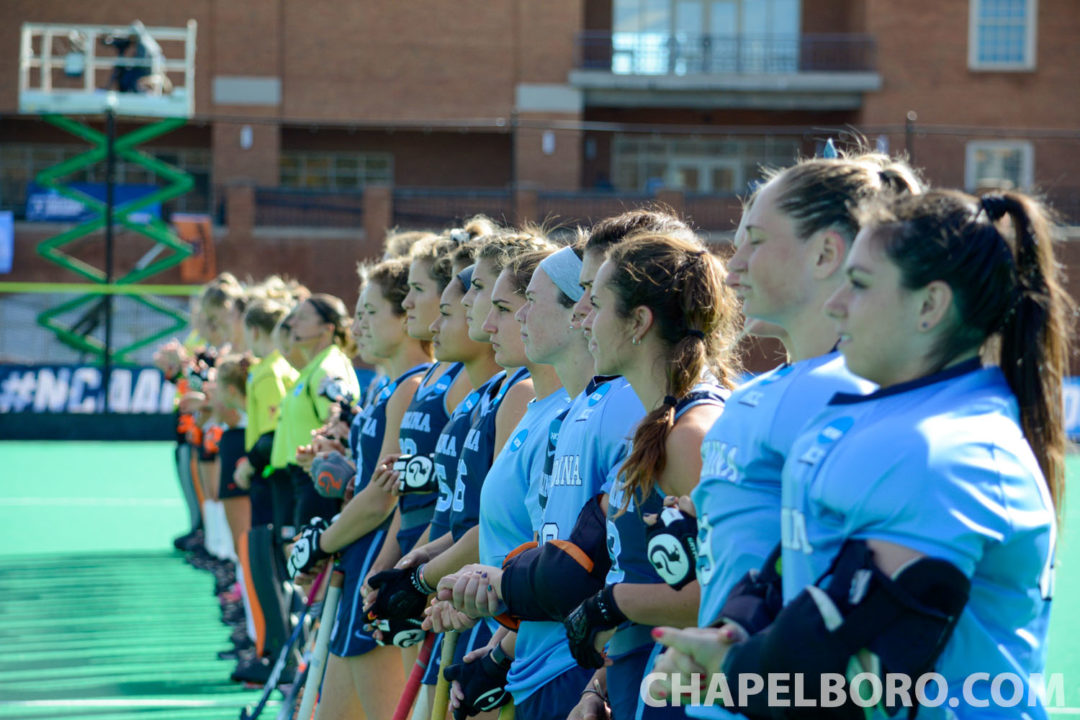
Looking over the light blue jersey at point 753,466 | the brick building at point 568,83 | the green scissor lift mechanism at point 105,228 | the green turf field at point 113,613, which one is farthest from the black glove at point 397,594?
the brick building at point 568,83

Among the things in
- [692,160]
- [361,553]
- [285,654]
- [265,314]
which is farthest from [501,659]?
[692,160]

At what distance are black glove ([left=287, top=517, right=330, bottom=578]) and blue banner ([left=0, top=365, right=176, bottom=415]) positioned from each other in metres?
14.3

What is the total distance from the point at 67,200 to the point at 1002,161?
75.9 feet

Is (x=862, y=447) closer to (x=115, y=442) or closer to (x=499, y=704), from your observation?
(x=499, y=704)

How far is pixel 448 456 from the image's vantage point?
3.95m

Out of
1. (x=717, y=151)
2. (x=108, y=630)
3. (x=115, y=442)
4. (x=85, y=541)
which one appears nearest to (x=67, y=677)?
(x=108, y=630)

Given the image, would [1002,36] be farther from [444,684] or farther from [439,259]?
[444,684]

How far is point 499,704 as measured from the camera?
3.25 meters

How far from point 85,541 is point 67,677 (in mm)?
4739

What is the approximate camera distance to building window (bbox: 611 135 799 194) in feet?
107

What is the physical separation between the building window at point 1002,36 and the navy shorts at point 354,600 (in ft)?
104

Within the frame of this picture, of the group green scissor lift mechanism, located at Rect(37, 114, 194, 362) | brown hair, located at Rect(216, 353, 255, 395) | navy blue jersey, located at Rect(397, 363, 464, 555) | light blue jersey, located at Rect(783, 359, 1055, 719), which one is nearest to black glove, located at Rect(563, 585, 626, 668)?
light blue jersey, located at Rect(783, 359, 1055, 719)

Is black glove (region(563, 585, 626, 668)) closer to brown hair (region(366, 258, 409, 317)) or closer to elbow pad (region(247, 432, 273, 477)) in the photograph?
brown hair (region(366, 258, 409, 317))

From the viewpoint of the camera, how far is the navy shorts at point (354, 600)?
14.8ft
